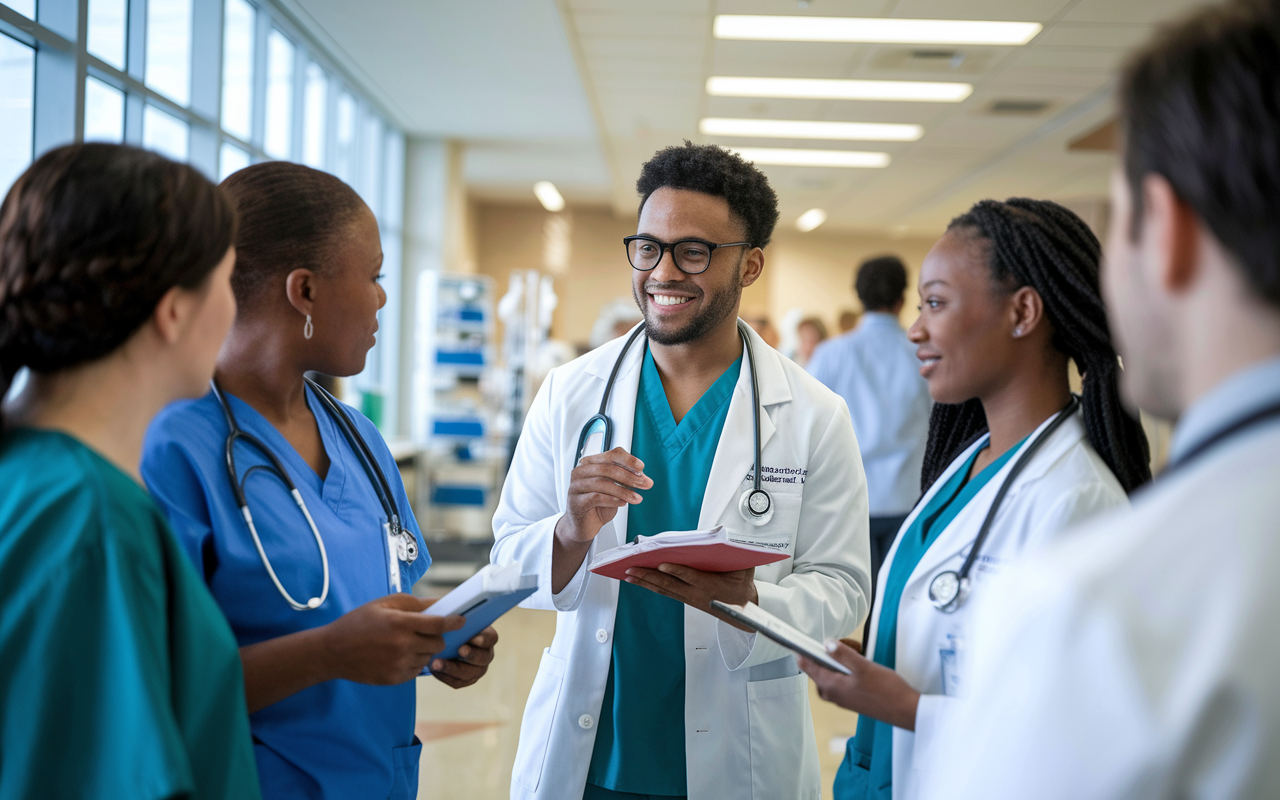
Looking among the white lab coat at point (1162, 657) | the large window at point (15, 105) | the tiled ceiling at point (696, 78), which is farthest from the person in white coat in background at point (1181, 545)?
the large window at point (15, 105)

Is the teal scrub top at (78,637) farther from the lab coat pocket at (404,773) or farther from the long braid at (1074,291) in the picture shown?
the long braid at (1074,291)

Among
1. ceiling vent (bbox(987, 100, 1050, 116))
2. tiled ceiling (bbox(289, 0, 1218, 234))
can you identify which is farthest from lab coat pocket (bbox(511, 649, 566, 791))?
ceiling vent (bbox(987, 100, 1050, 116))

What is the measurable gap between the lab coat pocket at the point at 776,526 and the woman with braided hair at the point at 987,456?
19cm

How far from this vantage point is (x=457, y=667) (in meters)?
1.43

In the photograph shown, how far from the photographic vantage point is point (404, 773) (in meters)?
1.34

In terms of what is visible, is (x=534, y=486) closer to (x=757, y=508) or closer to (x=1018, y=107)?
(x=757, y=508)

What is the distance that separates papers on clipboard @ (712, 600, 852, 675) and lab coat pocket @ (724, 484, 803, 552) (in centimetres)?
43

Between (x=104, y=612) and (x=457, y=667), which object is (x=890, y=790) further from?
(x=104, y=612)

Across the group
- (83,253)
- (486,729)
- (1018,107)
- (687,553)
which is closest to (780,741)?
(687,553)

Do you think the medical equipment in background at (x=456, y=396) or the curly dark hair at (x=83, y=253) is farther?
the medical equipment in background at (x=456, y=396)

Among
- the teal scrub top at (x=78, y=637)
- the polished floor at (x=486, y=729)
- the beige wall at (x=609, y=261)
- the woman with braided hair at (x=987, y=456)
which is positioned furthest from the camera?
the beige wall at (x=609, y=261)

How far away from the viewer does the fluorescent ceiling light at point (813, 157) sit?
28.3ft

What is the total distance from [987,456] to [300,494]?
1.11 m

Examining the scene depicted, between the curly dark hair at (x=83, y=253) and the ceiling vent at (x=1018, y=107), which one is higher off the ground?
the ceiling vent at (x=1018, y=107)
